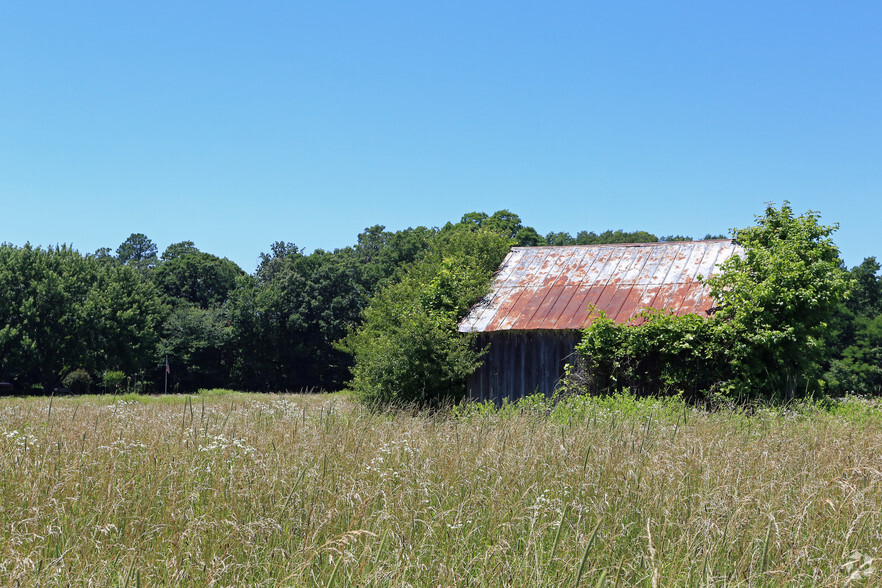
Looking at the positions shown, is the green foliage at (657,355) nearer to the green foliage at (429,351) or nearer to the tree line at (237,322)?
the green foliage at (429,351)

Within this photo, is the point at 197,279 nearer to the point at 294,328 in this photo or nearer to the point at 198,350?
the point at 198,350

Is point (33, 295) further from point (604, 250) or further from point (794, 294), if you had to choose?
point (794, 294)

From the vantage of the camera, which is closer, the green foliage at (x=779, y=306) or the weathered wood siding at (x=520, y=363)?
the green foliage at (x=779, y=306)

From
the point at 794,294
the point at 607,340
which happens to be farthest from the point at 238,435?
the point at 794,294

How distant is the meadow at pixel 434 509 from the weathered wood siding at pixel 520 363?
9.88 metres

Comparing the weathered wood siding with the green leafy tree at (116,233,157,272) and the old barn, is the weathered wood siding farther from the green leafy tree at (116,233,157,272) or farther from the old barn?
the green leafy tree at (116,233,157,272)

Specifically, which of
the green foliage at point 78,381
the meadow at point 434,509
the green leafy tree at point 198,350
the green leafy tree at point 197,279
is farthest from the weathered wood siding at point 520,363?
the green leafy tree at point 197,279

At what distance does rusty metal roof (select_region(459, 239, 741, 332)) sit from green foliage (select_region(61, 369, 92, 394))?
31827mm

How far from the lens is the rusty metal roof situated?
17188 millimetres

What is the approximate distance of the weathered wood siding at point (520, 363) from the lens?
679 inches

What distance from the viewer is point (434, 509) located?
434cm

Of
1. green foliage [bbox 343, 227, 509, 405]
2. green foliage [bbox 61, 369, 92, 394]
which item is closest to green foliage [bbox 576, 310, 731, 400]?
green foliage [bbox 343, 227, 509, 405]

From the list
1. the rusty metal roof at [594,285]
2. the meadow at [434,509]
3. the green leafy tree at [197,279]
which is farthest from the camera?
the green leafy tree at [197,279]

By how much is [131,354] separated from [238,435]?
4124 cm
